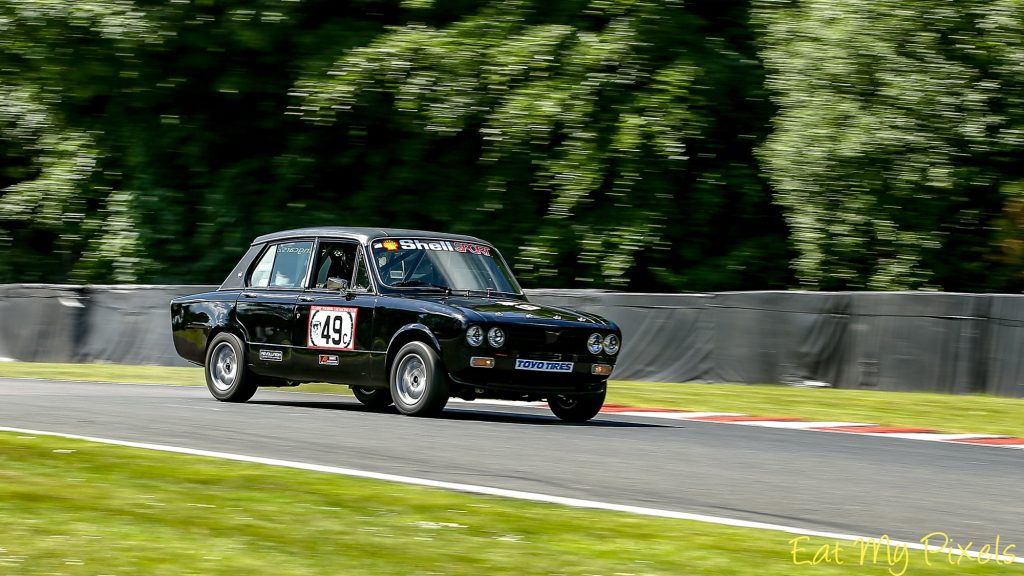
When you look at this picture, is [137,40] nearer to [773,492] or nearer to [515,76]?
[515,76]

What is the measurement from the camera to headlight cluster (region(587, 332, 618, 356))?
12.1 m

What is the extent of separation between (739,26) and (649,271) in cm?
476

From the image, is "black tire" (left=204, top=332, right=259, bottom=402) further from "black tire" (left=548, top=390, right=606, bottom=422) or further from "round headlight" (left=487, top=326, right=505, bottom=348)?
"round headlight" (left=487, top=326, right=505, bottom=348)

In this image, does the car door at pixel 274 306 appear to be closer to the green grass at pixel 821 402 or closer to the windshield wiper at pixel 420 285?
the windshield wiper at pixel 420 285

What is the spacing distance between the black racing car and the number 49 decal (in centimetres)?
1

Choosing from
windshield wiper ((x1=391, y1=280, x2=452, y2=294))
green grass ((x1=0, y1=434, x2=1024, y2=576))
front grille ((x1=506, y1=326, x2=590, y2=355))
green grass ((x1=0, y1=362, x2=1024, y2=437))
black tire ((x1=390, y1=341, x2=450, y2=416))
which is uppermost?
green grass ((x1=0, y1=434, x2=1024, y2=576))

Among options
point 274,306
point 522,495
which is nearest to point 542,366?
point 274,306

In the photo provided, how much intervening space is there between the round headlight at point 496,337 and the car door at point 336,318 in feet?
4.12

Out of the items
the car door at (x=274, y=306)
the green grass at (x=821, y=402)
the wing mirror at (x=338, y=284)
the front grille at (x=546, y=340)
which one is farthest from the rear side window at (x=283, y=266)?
the green grass at (x=821, y=402)

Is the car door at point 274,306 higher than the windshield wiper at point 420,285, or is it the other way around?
the windshield wiper at point 420,285

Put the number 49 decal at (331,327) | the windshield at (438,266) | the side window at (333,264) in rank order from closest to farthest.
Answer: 1. the number 49 decal at (331,327)
2. the windshield at (438,266)
3. the side window at (333,264)

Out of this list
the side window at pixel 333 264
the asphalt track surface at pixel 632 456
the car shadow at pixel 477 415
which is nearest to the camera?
the asphalt track surface at pixel 632 456

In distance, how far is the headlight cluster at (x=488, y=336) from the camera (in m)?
11.5

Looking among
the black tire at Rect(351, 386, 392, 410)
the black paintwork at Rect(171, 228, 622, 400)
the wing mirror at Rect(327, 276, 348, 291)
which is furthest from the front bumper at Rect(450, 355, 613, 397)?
the black tire at Rect(351, 386, 392, 410)
